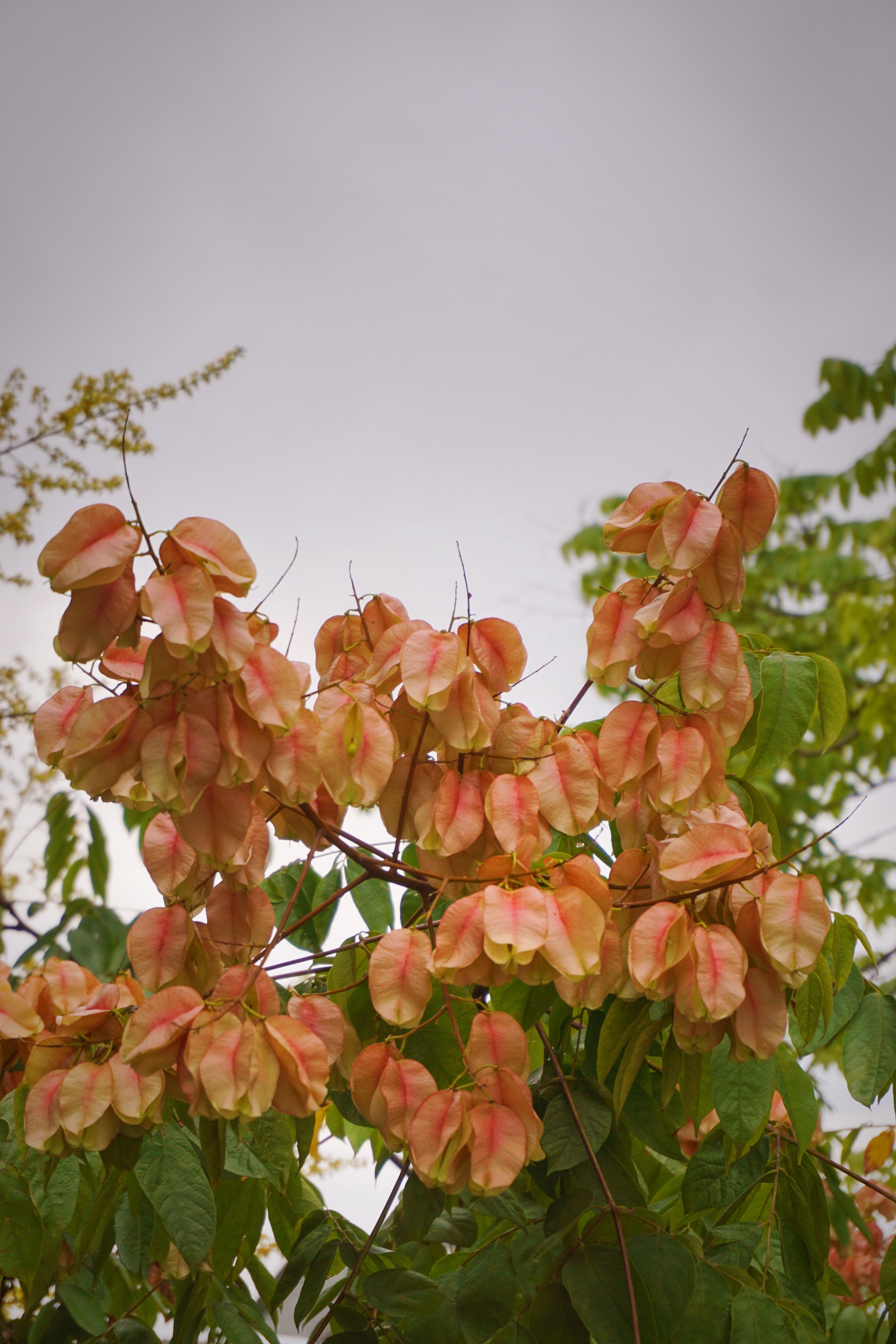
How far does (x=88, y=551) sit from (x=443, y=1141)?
0.39 m

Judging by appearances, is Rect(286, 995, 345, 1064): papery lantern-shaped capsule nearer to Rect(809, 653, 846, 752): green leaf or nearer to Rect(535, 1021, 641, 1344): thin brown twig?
Rect(535, 1021, 641, 1344): thin brown twig

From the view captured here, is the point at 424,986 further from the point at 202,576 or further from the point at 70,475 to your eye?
the point at 70,475

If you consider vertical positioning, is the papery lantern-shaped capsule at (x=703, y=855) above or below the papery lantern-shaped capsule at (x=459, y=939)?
above

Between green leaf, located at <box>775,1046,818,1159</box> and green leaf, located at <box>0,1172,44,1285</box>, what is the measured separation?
1.84ft

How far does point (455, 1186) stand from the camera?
0.58m

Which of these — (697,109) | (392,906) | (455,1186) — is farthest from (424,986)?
(697,109)

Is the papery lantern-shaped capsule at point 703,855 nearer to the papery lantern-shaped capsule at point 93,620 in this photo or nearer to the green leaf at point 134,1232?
the papery lantern-shaped capsule at point 93,620

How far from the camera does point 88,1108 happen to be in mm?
607

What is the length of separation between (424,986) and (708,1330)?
0.34m

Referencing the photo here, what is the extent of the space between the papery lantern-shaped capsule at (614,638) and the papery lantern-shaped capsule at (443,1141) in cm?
28

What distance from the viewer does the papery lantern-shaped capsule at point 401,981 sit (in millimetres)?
612

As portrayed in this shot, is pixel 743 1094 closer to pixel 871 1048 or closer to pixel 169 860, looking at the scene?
pixel 871 1048

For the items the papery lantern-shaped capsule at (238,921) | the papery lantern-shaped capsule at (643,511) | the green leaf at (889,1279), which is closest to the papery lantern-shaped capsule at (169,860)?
the papery lantern-shaped capsule at (238,921)

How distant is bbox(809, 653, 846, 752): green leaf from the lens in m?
0.89
